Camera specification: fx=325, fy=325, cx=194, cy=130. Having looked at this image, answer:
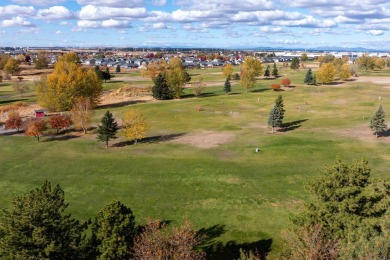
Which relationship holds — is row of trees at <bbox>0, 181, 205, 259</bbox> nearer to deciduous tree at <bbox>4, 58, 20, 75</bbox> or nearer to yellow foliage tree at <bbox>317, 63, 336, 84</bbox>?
yellow foliage tree at <bbox>317, 63, 336, 84</bbox>

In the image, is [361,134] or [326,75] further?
[326,75]

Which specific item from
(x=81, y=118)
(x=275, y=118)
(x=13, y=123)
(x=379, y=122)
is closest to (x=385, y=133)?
(x=379, y=122)

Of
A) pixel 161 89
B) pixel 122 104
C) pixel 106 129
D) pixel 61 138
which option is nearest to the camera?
pixel 106 129

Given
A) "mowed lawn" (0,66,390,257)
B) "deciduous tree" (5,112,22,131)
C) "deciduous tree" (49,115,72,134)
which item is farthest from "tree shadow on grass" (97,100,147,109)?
"deciduous tree" (5,112,22,131)

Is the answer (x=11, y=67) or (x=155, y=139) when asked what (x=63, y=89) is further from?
(x=11, y=67)

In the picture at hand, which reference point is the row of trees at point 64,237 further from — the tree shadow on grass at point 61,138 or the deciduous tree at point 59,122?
the deciduous tree at point 59,122

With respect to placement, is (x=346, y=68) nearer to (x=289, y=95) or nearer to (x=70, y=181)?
(x=289, y=95)
